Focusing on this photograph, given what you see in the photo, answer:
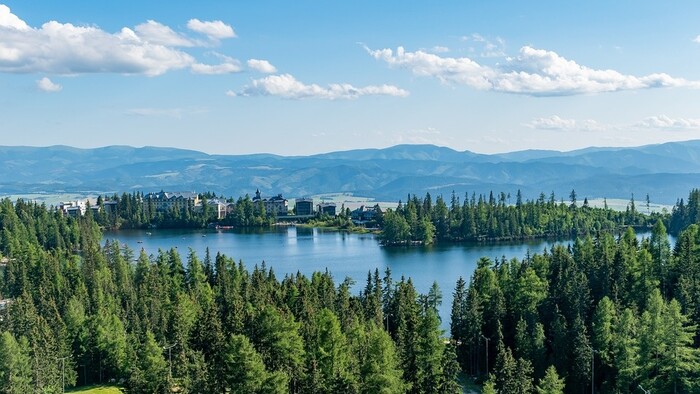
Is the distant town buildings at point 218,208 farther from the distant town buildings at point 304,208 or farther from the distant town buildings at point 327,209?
the distant town buildings at point 327,209

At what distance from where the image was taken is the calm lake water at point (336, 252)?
85.8 m

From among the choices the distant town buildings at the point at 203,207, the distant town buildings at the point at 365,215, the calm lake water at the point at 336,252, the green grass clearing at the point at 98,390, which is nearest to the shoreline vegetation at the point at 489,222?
the distant town buildings at the point at 365,215

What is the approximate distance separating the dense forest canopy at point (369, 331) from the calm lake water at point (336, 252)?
38.0 feet

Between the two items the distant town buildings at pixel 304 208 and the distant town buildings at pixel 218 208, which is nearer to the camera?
the distant town buildings at pixel 218 208

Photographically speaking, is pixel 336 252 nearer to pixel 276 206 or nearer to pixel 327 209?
pixel 327 209

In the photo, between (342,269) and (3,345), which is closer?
(3,345)

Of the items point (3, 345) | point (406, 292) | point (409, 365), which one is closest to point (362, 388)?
point (409, 365)

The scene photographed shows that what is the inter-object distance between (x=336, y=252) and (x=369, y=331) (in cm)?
6776

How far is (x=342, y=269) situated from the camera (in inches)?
3568

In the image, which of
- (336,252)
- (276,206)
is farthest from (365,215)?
(336,252)

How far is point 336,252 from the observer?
111m

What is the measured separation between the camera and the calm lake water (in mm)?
85812

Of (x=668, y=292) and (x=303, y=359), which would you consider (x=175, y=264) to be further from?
(x=668, y=292)

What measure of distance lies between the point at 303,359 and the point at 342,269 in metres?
51.4
